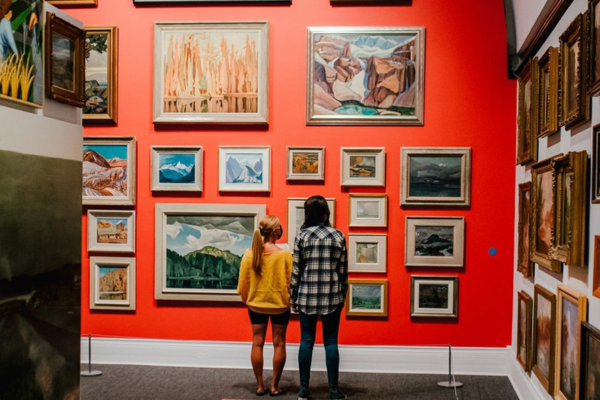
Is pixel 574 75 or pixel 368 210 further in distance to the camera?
pixel 368 210

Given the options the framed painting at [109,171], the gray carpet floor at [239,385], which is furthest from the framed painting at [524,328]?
the framed painting at [109,171]

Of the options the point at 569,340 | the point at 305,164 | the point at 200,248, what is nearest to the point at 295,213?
the point at 305,164

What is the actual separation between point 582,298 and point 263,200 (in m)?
3.96

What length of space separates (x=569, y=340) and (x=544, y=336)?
2.93ft

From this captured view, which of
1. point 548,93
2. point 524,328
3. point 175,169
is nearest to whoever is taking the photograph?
point 548,93

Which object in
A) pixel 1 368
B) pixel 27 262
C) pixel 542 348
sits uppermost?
pixel 27 262

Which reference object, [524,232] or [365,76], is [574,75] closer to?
[524,232]

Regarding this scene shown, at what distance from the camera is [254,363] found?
620cm

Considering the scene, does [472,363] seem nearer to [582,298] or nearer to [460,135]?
[460,135]

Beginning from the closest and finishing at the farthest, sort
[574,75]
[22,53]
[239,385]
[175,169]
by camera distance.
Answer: [22,53]
[574,75]
[239,385]
[175,169]

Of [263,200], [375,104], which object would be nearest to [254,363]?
[263,200]

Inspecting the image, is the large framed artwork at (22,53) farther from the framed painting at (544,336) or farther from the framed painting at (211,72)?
the framed painting at (544,336)

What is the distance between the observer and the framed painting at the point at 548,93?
4820 mm

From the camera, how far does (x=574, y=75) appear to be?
14.1 feet
